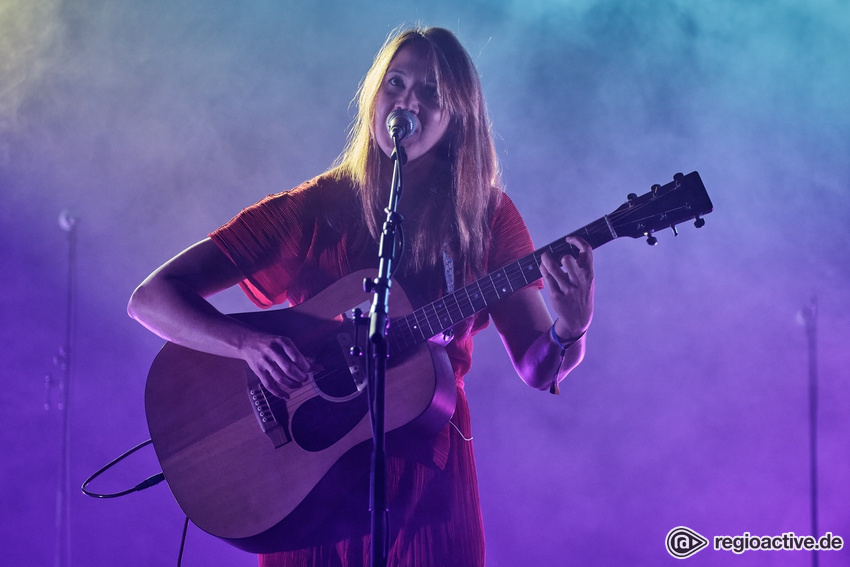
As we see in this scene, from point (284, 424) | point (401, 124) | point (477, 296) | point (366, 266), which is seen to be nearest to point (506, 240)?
point (477, 296)

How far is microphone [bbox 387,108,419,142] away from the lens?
2074 millimetres

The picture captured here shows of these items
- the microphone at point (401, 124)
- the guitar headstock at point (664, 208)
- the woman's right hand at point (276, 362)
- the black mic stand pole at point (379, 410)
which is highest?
the microphone at point (401, 124)

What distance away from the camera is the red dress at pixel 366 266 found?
2090 mm

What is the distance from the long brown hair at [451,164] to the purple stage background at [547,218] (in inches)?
126

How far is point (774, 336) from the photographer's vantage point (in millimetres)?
5695

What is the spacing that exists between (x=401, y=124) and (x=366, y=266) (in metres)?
0.58

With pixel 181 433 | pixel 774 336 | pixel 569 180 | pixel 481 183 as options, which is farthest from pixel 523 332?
pixel 774 336

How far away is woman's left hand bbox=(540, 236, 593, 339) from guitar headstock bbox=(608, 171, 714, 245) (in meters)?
0.16

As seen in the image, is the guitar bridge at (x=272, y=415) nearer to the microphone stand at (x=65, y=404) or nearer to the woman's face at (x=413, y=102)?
the woman's face at (x=413, y=102)

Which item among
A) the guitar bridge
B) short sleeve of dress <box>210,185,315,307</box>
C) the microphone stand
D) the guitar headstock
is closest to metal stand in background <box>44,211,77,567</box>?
the microphone stand

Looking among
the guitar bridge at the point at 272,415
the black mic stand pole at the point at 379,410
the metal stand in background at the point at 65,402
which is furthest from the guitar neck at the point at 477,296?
the metal stand in background at the point at 65,402

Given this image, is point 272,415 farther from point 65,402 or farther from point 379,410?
point 65,402

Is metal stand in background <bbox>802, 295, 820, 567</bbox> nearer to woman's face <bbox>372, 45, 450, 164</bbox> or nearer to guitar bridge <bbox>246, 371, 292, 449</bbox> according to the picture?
woman's face <bbox>372, 45, 450, 164</bbox>

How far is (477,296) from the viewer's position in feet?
7.71
